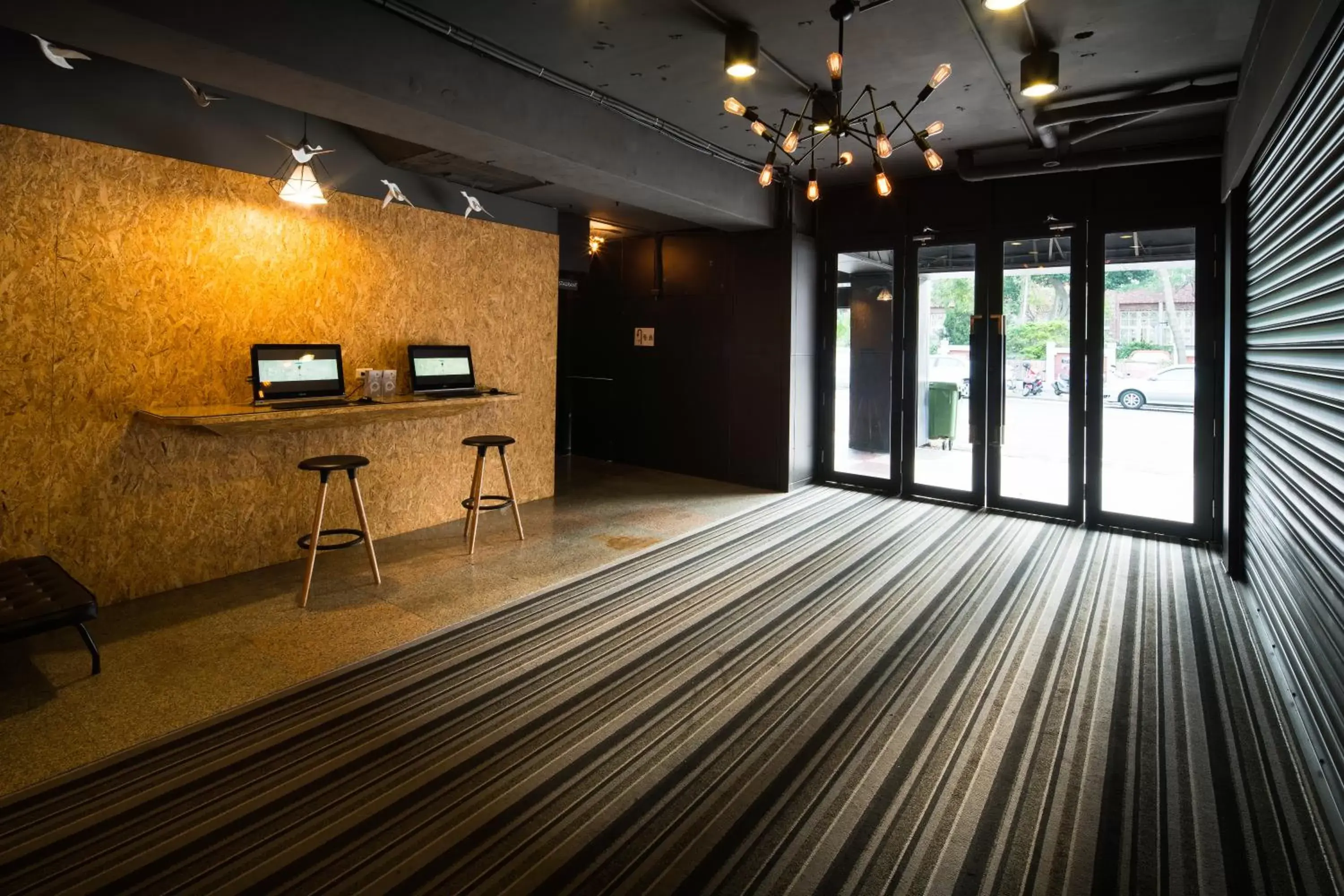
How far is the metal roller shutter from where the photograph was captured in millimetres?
2195

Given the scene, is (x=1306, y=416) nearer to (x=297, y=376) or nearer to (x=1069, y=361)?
(x=1069, y=361)

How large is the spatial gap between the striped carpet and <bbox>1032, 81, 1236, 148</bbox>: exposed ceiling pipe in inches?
112

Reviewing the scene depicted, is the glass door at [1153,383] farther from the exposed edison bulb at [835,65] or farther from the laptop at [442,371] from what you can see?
the laptop at [442,371]

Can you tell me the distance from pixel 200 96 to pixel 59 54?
0.63 m

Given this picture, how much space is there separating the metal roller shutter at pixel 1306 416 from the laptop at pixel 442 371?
4.65m

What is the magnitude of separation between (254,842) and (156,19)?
2829 mm

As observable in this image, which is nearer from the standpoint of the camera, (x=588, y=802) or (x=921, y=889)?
(x=921, y=889)

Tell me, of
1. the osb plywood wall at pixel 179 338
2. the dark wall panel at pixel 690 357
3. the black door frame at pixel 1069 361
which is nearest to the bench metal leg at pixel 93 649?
the osb plywood wall at pixel 179 338

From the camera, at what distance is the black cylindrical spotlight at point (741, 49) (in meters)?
3.45

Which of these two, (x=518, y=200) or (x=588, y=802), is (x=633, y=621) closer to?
(x=588, y=802)

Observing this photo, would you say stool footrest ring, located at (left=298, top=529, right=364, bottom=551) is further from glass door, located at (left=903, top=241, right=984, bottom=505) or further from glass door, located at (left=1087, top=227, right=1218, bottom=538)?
glass door, located at (left=1087, top=227, right=1218, bottom=538)

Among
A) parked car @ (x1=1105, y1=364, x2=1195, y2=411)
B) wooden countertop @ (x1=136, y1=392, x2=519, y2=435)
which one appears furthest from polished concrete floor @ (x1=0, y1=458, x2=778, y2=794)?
parked car @ (x1=1105, y1=364, x2=1195, y2=411)

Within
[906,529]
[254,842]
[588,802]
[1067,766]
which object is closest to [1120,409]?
[906,529]

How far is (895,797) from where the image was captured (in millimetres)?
2232
